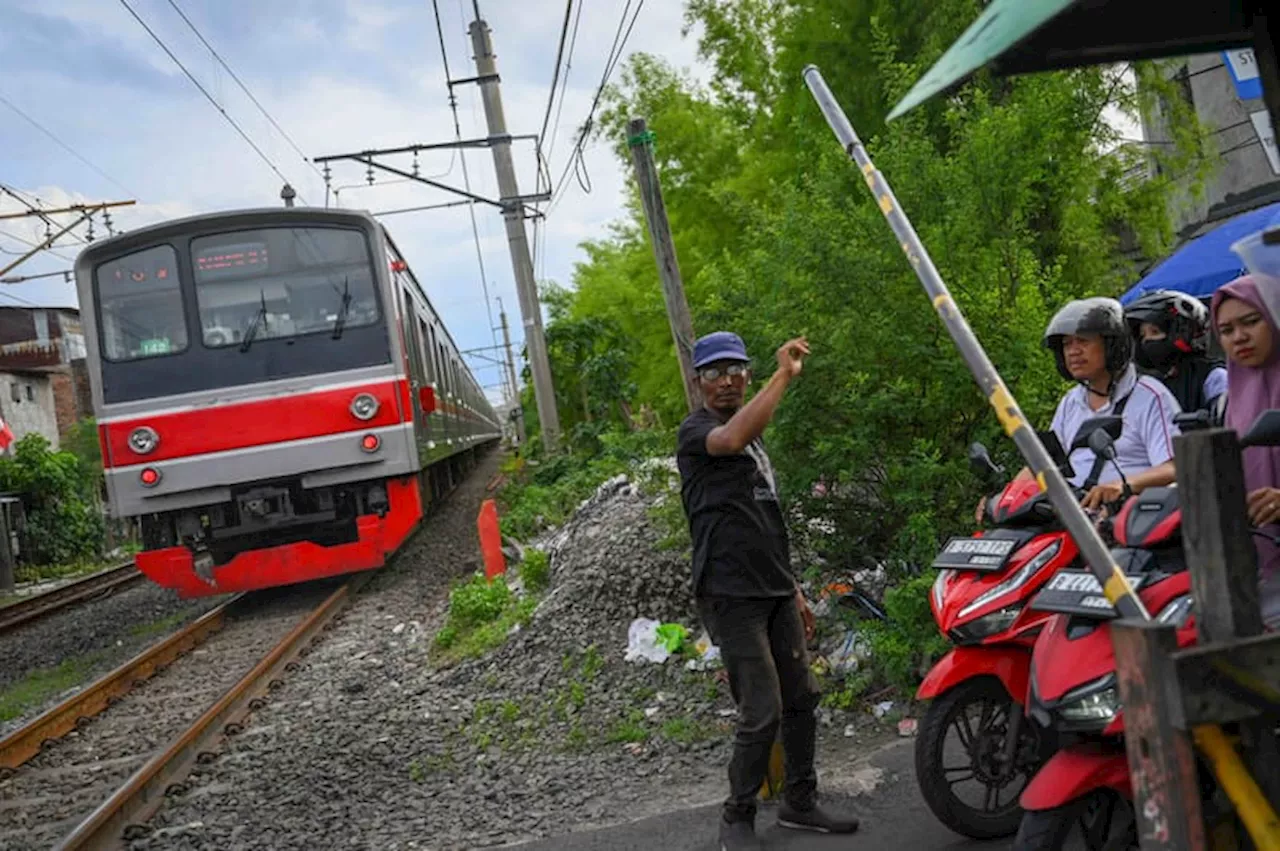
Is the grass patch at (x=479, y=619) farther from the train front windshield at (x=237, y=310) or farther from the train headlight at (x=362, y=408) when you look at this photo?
the train front windshield at (x=237, y=310)

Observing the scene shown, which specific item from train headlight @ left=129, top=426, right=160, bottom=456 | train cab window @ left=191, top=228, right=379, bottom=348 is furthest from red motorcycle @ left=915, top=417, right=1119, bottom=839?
train headlight @ left=129, top=426, right=160, bottom=456

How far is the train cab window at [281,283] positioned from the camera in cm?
1162

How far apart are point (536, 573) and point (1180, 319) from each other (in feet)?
20.6

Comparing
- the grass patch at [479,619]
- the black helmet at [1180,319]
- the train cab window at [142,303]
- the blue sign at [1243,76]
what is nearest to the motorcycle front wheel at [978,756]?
the black helmet at [1180,319]

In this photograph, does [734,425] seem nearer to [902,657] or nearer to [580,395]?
[902,657]

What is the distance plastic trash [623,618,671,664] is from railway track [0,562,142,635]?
9.60m

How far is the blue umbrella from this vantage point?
1070cm

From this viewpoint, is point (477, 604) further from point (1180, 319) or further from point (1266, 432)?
point (1266, 432)

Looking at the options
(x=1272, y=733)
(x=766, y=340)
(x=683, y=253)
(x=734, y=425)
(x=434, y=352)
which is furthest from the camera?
(x=683, y=253)

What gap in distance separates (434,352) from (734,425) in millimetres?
12450

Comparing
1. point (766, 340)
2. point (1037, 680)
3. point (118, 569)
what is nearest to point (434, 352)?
point (118, 569)

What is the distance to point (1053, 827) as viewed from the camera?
10.9ft

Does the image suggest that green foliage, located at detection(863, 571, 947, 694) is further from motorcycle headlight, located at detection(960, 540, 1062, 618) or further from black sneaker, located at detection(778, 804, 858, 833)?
motorcycle headlight, located at detection(960, 540, 1062, 618)

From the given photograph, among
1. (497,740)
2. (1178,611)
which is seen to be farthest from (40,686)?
(1178,611)
